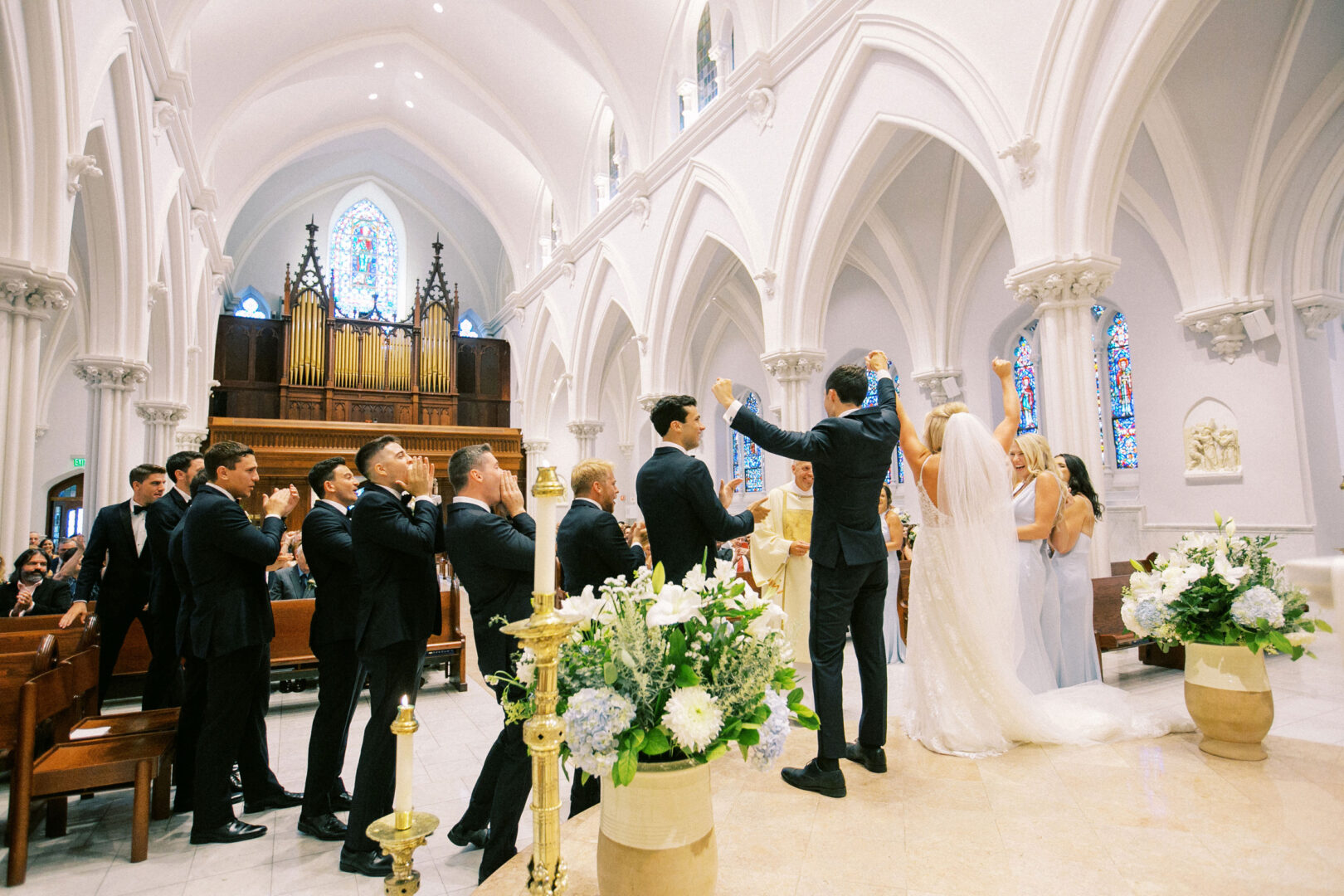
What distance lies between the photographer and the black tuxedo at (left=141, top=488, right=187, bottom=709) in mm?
4000

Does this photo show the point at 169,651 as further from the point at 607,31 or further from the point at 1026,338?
the point at 1026,338

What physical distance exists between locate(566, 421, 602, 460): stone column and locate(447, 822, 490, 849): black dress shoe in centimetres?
1192

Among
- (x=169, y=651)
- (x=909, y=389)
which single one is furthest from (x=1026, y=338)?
(x=169, y=651)

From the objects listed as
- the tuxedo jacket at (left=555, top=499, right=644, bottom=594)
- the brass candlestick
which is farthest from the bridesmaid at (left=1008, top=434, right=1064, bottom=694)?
the brass candlestick

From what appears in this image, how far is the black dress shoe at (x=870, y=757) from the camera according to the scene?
125 inches

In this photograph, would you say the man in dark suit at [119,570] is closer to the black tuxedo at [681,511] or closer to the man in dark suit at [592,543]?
the man in dark suit at [592,543]

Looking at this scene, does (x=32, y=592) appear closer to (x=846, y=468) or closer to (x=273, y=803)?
(x=273, y=803)

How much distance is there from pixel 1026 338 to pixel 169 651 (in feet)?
38.9

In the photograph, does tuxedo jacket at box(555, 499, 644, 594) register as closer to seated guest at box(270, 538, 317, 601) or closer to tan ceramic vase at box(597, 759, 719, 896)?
tan ceramic vase at box(597, 759, 719, 896)

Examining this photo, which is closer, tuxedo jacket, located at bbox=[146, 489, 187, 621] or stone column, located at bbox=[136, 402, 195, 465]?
tuxedo jacket, located at bbox=[146, 489, 187, 621]

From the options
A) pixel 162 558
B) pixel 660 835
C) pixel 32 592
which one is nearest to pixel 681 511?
pixel 660 835

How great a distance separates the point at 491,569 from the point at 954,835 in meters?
1.85

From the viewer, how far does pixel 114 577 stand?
4.36 meters

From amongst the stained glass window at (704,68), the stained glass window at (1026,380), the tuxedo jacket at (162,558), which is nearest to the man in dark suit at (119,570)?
the tuxedo jacket at (162,558)
